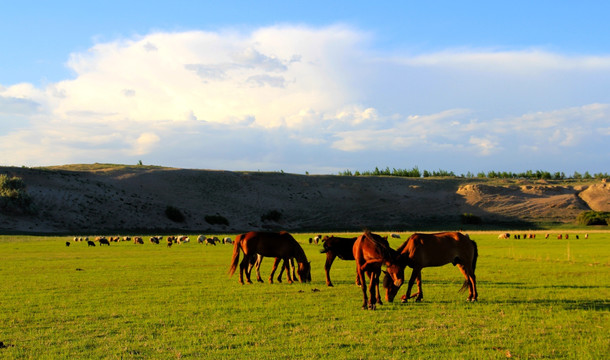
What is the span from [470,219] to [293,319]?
82.8 metres

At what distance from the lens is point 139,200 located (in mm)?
93000

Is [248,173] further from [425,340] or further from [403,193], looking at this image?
[425,340]

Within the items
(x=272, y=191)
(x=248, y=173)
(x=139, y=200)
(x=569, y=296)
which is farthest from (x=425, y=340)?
(x=248, y=173)

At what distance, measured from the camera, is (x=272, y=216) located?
3740 inches

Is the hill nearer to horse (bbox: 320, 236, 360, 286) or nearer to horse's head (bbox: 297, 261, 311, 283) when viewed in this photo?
horse's head (bbox: 297, 261, 311, 283)

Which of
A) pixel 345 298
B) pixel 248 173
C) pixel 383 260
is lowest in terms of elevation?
pixel 345 298

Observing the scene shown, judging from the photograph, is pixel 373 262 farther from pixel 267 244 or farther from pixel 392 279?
pixel 267 244

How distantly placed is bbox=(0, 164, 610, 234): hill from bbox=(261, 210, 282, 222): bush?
0.64 feet

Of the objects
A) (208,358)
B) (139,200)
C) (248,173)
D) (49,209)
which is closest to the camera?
(208,358)

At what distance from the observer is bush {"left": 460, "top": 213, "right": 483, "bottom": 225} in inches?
3491

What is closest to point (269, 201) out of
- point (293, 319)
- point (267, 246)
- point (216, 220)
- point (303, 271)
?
point (216, 220)

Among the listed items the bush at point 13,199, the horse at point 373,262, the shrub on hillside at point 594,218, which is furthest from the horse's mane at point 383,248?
the shrub on hillside at point 594,218

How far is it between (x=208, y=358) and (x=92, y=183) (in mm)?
95312

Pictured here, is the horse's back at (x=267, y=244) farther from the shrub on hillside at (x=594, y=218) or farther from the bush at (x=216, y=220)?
the shrub on hillside at (x=594, y=218)
